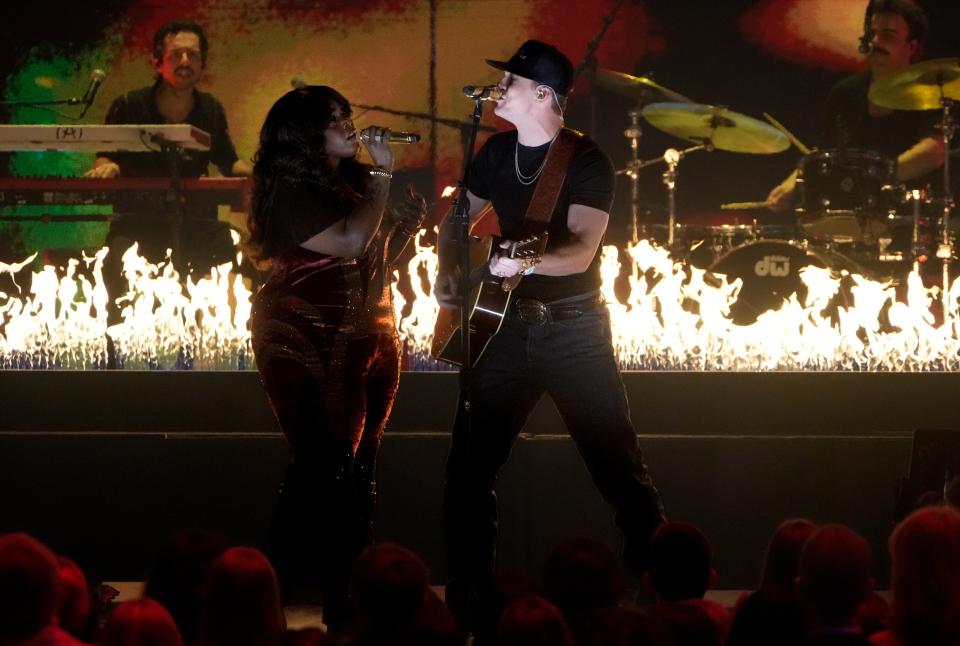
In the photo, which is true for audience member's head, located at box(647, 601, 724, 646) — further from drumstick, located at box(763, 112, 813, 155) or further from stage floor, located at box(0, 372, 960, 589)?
drumstick, located at box(763, 112, 813, 155)

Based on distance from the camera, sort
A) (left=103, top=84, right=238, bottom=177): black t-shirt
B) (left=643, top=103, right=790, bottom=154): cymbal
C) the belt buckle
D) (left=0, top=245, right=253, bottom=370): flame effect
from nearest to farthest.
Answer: the belt buckle < (left=0, top=245, right=253, bottom=370): flame effect < (left=643, top=103, right=790, bottom=154): cymbal < (left=103, top=84, right=238, bottom=177): black t-shirt

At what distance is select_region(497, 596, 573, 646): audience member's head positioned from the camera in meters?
2.77

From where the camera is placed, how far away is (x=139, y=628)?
2746mm

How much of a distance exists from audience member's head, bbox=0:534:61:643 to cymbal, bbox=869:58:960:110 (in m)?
7.82

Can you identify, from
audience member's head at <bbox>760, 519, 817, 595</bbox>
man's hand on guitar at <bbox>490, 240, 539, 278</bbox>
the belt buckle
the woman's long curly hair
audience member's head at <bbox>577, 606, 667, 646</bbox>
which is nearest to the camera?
audience member's head at <bbox>577, 606, 667, 646</bbox>

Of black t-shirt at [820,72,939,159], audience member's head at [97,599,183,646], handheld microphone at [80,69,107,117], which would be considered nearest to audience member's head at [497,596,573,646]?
audience member's head at [97,599,183,646]

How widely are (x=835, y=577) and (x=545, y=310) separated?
1717mm

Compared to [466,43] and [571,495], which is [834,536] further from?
[466,43]

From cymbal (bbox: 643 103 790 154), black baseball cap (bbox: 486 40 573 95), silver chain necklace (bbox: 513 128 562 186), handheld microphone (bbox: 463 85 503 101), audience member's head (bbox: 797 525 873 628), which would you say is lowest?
Result: audience member's head (bbox: 797 525 873 628)

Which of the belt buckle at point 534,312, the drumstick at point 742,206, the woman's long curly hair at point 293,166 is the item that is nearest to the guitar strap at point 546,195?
the belt buckle at point 534,312

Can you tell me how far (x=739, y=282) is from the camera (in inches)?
347

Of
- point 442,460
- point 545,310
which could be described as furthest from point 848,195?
point 545,310

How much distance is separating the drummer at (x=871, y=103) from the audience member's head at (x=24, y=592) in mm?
7972

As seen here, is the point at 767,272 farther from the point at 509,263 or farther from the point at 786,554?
the point at 786,554
